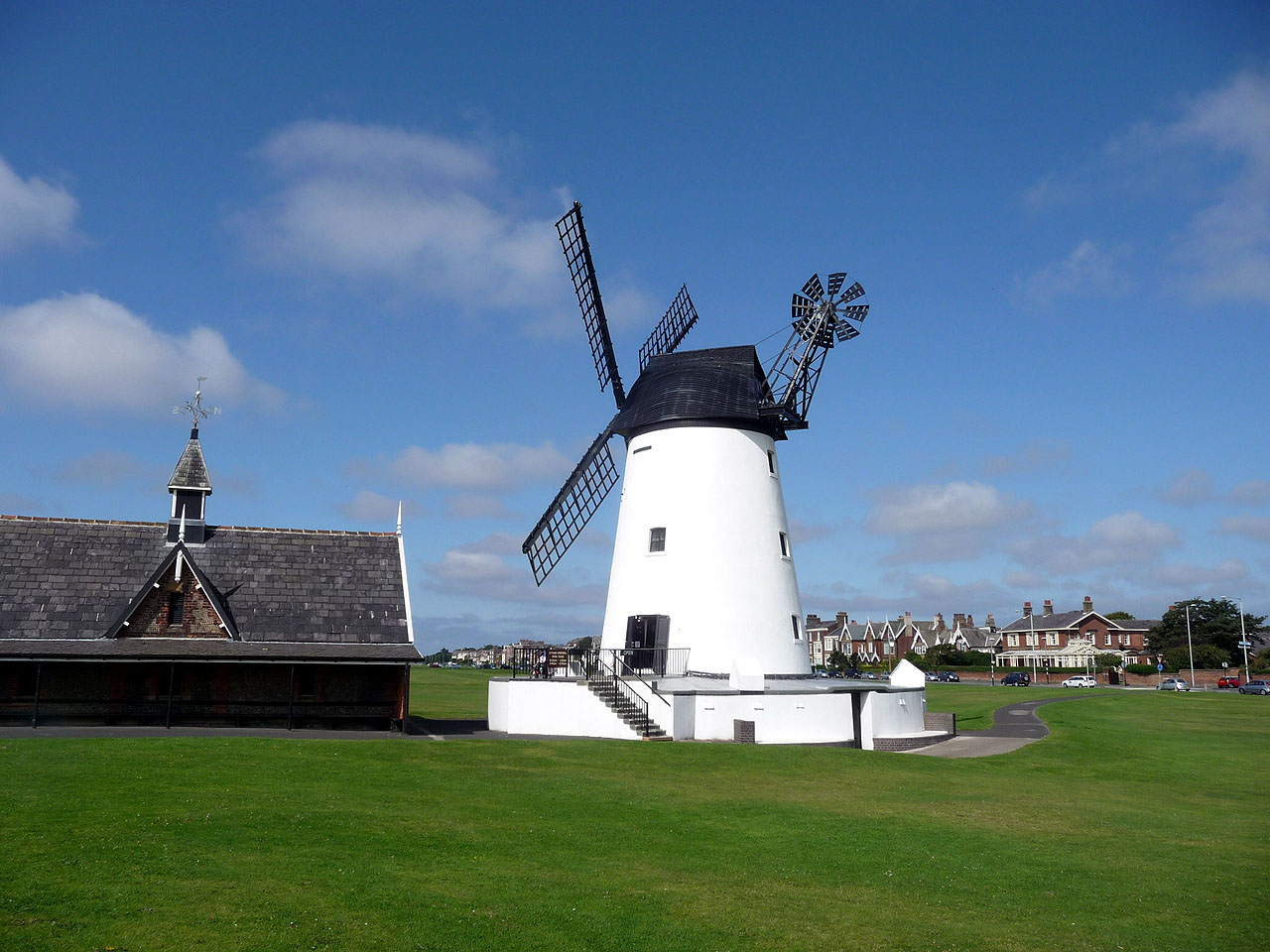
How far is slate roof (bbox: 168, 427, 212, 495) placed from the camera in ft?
98.4

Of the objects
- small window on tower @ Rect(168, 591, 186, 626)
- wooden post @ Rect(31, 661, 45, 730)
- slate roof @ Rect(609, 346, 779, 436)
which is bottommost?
wooden post @ Rect(31, 661, 45, 730)

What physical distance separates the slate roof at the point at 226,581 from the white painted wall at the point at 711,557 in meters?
7.76

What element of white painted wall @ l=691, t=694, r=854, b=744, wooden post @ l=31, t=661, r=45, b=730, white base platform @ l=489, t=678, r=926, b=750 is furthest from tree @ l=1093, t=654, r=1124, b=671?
wooden post @ l=31, t=661, r=45, b=730

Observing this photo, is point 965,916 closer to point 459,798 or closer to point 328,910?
point 328,910

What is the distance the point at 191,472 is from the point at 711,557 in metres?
16.3

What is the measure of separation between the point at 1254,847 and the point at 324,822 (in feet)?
45.7

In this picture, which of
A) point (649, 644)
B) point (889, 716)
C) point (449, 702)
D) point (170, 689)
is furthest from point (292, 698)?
point (449, 702)

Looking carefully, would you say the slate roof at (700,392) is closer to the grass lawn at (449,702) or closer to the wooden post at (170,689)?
the grass lawn at (449,702)

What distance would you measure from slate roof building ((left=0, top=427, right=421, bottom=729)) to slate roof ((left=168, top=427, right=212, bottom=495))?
1.6 inches

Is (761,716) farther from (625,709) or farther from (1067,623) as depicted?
(1067,623)

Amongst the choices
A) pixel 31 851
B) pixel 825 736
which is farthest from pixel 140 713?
pixel 825 736

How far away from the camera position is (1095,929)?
417 inches

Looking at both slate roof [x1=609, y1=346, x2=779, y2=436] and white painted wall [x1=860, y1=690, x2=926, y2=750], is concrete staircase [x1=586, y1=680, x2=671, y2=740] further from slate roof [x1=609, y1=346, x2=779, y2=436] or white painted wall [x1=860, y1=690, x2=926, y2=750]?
slate roof [x1=609, y1=346, x2=779, y2=436]

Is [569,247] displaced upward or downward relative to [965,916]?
upward
